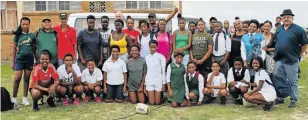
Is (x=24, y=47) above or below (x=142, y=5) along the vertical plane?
below

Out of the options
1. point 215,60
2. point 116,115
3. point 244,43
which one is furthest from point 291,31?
point 116,115

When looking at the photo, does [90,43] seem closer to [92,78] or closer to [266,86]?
[92,78]

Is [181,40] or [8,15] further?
[8,15]

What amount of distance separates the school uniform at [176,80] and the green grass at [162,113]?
0.79 ft

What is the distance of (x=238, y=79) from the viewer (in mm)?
6734

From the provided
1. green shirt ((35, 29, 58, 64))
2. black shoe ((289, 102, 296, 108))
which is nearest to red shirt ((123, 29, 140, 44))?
green shirt ((35, 29, 58, 64))

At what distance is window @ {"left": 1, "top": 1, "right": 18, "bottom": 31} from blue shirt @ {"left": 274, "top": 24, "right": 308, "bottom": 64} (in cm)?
1504

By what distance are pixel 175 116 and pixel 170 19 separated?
227 cm

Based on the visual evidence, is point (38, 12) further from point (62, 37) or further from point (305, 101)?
point (305, 101)

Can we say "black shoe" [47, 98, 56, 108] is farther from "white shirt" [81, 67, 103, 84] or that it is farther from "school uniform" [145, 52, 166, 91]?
"school uniform" [145, 52, 166, 91]

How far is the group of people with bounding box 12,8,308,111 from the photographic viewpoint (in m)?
6.46

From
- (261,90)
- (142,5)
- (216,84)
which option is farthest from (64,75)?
(142,5)

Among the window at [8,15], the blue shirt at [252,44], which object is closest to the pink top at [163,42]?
the blue shirt at [252,44]

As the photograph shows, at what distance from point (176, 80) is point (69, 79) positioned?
1831mm
